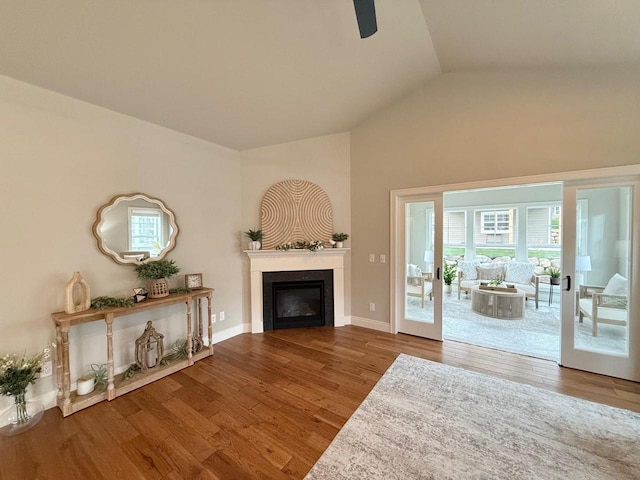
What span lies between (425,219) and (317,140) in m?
2.09

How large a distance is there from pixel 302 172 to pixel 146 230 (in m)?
2.27

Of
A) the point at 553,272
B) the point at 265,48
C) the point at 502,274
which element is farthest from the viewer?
the point at 502,274

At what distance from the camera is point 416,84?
10.9 feet

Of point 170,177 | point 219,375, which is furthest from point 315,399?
point 170,177

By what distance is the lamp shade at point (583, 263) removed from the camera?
2664mm

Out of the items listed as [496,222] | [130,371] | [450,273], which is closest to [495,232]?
[496,222]

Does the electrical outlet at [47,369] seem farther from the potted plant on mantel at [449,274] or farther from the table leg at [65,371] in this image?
the potted plant on mantel at [449,274]

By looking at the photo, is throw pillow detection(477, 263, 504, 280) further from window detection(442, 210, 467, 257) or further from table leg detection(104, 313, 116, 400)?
table leg detection(104, 313, 116, 400)

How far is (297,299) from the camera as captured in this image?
4.01 m

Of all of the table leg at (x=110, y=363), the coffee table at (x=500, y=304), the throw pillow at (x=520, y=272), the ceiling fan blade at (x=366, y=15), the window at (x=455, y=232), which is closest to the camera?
the ceiling fan blade at (x=366, y=15)

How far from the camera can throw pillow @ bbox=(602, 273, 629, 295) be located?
2498mm

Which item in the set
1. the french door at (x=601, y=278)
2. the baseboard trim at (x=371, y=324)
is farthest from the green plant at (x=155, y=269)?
the french door at (x=601, y=278)

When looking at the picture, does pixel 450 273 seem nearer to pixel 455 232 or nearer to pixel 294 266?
pixel 455 232

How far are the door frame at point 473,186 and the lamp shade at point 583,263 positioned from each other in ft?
1.02
